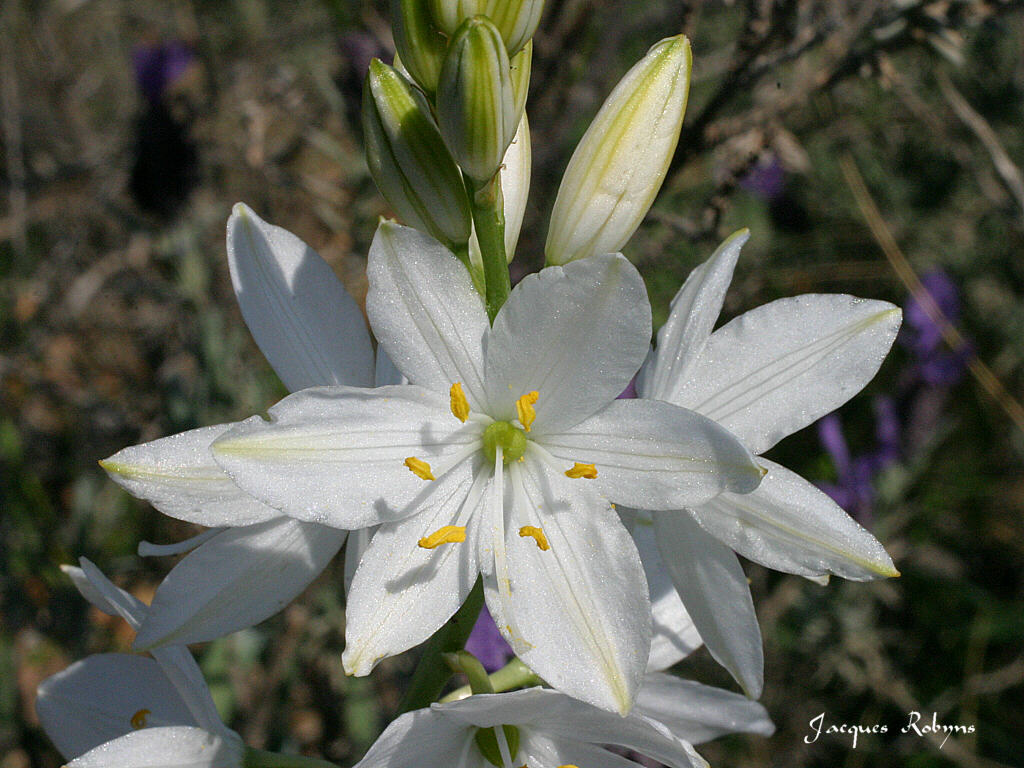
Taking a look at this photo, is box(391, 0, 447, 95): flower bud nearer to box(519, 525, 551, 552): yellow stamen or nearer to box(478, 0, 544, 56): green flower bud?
box(478, 0, 544, 56): green flower bud

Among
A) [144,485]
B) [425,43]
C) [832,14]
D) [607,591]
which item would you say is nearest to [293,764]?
[144,485]

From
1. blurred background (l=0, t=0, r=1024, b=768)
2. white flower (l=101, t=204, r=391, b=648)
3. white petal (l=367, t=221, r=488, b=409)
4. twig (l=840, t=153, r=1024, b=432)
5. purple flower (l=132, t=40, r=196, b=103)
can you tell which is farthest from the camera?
purple flower (l=132, t=40, r=196, b=103)

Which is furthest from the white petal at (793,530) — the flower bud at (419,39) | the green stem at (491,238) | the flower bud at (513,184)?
the flower bud at (419,39)

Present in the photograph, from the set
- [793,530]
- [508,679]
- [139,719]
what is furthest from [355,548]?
[793,530]

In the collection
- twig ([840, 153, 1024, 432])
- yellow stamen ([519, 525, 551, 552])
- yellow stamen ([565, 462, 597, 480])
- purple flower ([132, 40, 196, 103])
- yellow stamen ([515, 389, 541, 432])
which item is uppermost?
purple flower ([132, 40, 196, 103])

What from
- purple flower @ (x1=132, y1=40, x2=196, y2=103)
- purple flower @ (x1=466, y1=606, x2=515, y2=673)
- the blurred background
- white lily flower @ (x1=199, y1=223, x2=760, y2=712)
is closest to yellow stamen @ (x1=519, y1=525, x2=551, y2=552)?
white lily flower @ (x1=199, y1=223, x2=760, y2=712)

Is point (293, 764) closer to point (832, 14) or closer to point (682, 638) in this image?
point (682, 638)

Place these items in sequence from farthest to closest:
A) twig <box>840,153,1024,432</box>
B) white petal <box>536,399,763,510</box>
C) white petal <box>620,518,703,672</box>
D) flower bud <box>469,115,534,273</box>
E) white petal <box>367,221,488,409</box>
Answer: twig <box>840,153,1024,432</box>
white petal <box>620,518,703,672</box>
flower bud <box>469,115,534,273</box>
white petal <box>367,221,488,409</box>
white petal <box>536,399,763,510</box>
